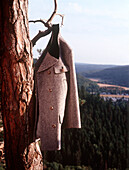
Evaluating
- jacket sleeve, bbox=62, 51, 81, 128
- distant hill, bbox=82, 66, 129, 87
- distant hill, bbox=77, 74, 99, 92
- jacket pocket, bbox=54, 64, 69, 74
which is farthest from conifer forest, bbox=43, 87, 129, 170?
jacket pocket, bbox=54, 64, 69, 74

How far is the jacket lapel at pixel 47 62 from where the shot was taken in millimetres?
1351

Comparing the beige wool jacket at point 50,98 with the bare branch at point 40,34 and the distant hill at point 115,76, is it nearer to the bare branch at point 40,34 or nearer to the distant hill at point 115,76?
the bare branch at point 40,34

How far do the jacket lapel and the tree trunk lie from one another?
0.07 meters

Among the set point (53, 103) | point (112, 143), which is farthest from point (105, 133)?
point (53, 103)

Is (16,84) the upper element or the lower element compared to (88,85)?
upper

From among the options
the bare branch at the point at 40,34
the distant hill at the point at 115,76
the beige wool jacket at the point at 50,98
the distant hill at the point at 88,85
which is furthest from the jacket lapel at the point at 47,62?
the distant hill at the point at 115,76

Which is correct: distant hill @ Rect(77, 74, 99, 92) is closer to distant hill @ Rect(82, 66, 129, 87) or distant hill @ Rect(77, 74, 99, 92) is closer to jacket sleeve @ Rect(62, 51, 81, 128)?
distant hill @ Rect(82, 66, 129, 87)

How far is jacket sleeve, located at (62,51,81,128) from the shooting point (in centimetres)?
143

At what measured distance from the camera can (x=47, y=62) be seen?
1.37 m

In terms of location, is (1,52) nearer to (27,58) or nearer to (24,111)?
(27,58)

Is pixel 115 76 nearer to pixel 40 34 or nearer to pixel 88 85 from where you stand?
pixel 88 85

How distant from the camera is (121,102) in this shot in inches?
206

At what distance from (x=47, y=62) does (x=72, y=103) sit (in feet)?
1.10

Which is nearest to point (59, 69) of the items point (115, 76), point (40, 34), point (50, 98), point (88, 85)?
point (50, 98)
